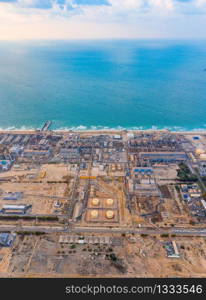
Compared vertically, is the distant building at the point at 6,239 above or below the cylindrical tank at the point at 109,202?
below

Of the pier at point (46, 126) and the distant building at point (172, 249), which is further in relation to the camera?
the pier at point (46, 126)

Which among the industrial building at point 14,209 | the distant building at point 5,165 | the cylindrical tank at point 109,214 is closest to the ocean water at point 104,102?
the distant building at point 5,165

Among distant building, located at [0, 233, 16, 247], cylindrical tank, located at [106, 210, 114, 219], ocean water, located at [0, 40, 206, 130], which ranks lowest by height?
distant building, located at [0, 233, 16, 247]

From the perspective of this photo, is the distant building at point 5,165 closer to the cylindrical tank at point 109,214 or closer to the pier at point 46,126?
the pier at point 46,126

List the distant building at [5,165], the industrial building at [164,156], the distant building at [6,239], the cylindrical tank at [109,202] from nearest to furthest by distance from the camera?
the distant building at [6,239], the cylindrical tank at [109,202], the distant building at [5,165], the industrial building at [164,156]

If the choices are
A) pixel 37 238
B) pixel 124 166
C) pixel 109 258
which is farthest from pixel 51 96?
pixel 109 258

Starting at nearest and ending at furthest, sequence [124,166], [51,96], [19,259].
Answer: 1. [19,259]
2. [124,166]
3. [51,96]

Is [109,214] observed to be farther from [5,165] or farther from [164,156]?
[5,165]

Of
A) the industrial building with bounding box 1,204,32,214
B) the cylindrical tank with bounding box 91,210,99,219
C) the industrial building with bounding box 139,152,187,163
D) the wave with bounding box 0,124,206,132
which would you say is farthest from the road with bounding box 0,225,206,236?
the wave with bounding box 0,124,206,132

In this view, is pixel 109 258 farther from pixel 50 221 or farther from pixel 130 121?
pixel 130 121

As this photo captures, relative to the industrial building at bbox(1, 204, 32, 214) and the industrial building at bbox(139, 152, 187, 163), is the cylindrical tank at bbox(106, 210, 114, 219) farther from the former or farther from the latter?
the industrial building at bbox(139, 152, 187, 163)

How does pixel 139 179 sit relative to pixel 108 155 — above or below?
below
